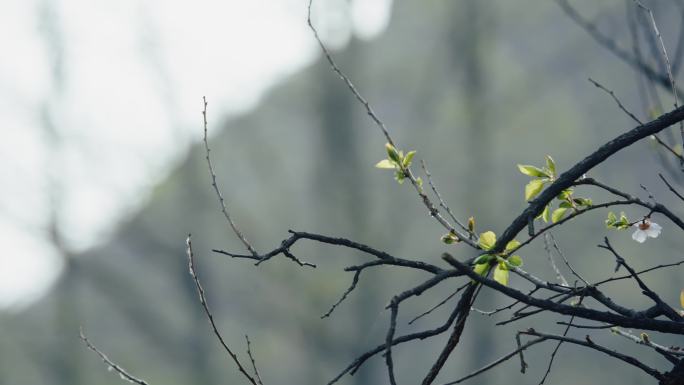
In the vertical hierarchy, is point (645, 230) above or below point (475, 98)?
below

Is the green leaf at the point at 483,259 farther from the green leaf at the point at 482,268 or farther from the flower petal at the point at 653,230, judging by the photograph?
the flower petal at the point at 653,230

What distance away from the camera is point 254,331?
11500mm

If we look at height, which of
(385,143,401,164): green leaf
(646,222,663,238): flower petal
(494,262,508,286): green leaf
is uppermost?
(385,143,401,164): green leaf

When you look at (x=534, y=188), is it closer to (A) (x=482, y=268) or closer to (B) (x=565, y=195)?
(B) (x=565, y=195)

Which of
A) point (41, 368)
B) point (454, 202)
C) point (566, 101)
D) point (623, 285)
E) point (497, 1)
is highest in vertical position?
point (497, 1)

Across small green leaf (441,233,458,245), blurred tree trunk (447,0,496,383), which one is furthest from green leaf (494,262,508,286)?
blurred tree trunk (447,0,496,383)

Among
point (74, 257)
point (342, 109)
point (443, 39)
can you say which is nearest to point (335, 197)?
point (342, 109)

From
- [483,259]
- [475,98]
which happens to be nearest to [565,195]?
[483,259]

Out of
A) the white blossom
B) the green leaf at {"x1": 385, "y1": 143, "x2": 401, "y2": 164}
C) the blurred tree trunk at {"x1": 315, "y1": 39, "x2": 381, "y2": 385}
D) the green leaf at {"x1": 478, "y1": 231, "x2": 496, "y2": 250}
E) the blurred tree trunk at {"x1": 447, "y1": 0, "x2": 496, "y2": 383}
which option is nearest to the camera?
the green leaf at {"x1": 478, "y1": 231, "x2": 496, "y2": 250}

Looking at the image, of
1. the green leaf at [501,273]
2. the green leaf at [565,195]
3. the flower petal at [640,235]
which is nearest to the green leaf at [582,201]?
the green leaf at [565,195]

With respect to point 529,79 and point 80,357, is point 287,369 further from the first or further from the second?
point 529,79

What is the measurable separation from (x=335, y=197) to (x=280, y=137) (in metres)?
2.07

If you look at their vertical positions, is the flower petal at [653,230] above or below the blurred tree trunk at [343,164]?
below

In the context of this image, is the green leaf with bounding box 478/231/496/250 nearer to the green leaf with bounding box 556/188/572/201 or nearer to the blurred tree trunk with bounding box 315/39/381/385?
the green leaf with bounding box 556/188/572/201
